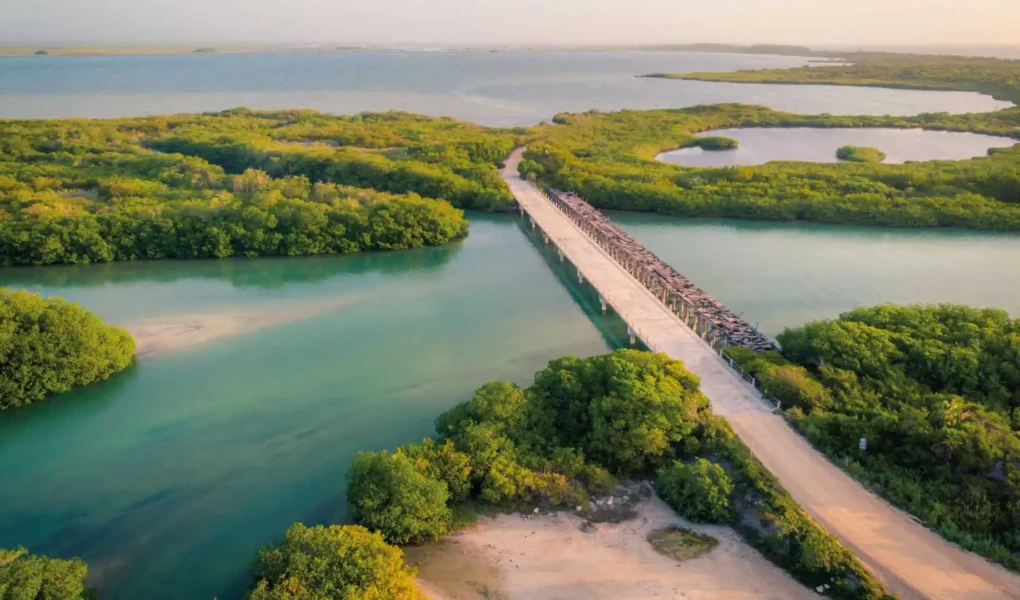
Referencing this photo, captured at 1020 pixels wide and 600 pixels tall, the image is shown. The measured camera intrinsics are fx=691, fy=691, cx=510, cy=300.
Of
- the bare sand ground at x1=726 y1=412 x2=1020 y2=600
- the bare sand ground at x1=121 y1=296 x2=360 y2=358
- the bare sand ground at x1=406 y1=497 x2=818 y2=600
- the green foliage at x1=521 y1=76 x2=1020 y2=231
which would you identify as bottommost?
the bare sand ground at x1=406 y1=497 x2=818 y2=600

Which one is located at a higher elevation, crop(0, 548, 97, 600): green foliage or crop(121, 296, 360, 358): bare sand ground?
crop(121, 296, 360, 358): bare sand ground

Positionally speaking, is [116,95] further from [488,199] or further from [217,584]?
[217,584]

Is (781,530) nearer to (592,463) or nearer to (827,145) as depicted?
(592,463)

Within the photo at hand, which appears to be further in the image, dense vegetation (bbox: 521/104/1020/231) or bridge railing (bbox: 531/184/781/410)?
dense vegetation (bbox: 521/104/1020/231)

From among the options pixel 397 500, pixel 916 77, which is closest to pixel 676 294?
pixel 397 500

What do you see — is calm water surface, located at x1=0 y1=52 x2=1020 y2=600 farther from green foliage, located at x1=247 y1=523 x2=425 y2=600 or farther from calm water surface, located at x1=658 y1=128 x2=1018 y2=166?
calm water surface, located at x1=658 y1=128 x2=1018 y2=166

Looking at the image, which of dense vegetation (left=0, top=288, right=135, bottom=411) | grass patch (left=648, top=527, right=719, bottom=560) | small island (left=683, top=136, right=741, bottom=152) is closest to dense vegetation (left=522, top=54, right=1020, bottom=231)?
small island (left=683, top=136, right=741, bottom=152)
